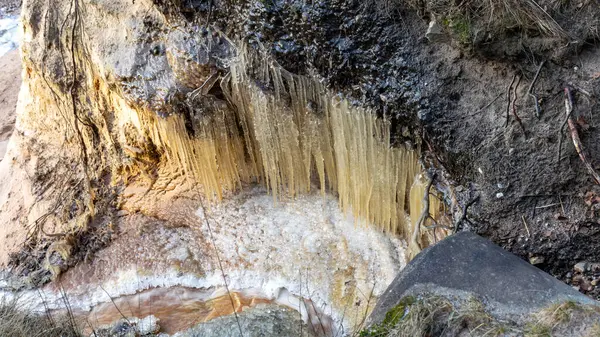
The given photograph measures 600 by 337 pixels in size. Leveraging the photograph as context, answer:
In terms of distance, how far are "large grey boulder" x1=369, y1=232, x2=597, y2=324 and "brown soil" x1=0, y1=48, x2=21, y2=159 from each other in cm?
676

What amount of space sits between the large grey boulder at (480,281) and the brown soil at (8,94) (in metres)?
6.76

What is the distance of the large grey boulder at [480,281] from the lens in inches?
104

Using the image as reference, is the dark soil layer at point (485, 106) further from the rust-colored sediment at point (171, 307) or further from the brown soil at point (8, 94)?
the brown soil at point (8, 94)

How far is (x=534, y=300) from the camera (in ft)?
8.67

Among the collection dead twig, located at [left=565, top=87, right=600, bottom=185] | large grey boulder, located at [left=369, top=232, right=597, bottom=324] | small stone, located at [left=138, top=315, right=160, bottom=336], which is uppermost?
dead twig, located at [left=565, top=87, right=600, bottom=185]

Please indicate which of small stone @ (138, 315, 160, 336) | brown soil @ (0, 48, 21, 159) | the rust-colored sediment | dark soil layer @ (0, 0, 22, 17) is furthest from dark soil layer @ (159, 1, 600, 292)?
dark soil layer @ (0, 0, 22, 17)

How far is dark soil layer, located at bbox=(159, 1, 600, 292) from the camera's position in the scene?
3188mm

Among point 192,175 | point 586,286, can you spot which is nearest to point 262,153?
point 192,175

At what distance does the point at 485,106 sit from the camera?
3.39 metres

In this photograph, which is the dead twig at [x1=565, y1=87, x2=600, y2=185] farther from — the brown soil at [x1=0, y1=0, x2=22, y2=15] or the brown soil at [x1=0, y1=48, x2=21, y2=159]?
the brown soil at [x1=0, y1=0, x2=22, y2=15]

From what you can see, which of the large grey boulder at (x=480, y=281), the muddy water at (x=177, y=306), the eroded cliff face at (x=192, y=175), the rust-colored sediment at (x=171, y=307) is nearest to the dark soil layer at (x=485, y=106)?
the eroded cliff face at (x=192, y=175)

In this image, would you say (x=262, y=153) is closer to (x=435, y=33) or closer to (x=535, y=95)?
(x=435, y=33)

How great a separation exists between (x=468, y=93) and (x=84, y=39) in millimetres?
3479

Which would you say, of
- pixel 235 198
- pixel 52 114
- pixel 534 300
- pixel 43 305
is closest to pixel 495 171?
pixel 534 300
